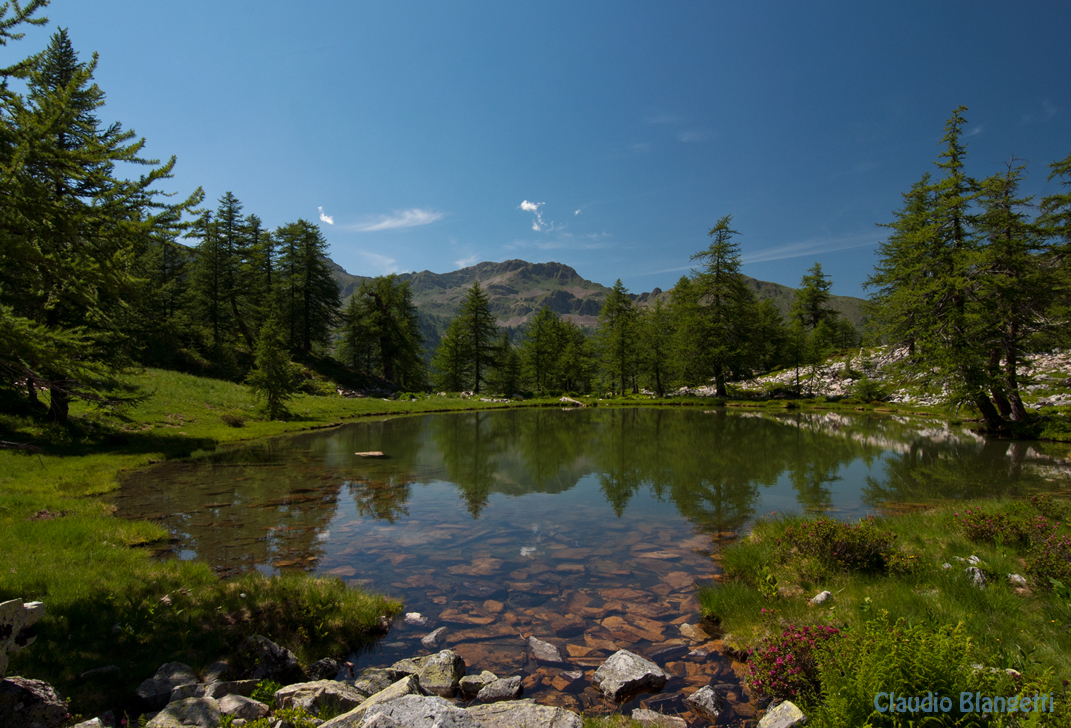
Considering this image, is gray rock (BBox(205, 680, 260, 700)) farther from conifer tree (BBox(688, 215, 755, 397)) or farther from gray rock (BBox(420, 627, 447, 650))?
conifer tree (BBox(688, 215, 755, 397))

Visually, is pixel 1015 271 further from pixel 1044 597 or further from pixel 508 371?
pixel 508 371

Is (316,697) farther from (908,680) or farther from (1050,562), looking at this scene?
(1050,562)

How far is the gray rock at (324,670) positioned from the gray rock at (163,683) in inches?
50.6

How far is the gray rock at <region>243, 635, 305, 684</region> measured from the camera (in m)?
5.71

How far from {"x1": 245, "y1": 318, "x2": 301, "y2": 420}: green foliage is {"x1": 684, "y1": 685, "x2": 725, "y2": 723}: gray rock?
3331cm

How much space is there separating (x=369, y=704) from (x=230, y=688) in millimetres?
1717

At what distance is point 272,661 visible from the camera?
5.82 metres

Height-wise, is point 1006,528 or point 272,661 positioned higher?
point 1006,528

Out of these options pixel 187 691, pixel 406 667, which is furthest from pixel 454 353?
pixel 187 691

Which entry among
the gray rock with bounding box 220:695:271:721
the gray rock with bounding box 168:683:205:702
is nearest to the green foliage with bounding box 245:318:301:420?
the gray rock with bounding box 168:683:205:702

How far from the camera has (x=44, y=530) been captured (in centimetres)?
852

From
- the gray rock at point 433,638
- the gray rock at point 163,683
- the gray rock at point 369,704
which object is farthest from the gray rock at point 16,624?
the gray rock at point 433,638

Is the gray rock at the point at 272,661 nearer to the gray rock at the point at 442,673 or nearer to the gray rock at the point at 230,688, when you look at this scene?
the gray rock at the point at 230,688

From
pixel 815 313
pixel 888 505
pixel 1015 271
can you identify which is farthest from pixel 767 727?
pixel 815 313
